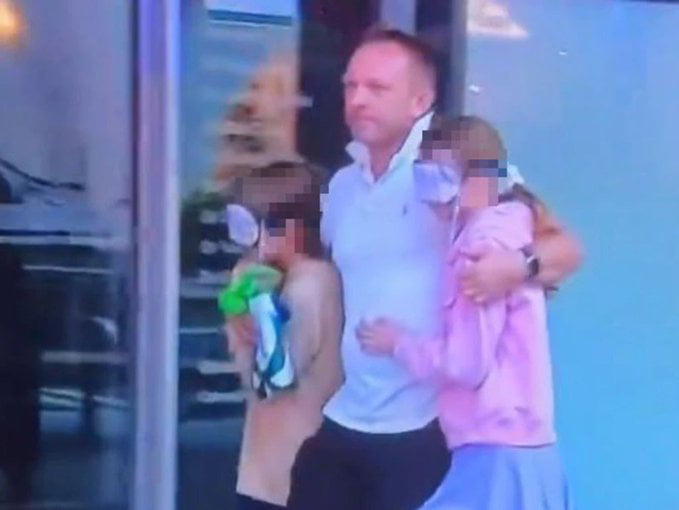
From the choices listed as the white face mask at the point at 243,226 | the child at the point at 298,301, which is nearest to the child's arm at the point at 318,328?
the child at the point at 298,301

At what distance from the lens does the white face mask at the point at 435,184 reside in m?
3.36

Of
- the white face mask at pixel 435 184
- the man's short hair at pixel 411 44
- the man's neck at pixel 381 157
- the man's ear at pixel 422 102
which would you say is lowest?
the white face mask at pixel 435 184

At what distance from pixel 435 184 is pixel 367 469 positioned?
517 mm

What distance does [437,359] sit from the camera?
3352mm

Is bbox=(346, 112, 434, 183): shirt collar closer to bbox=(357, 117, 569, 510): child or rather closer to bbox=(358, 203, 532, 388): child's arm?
bbox=(357, 117, 569, 510): child

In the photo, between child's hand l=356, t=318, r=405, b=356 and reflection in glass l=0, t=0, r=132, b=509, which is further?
reflection in glass l=0, t=0, r=132, b=509

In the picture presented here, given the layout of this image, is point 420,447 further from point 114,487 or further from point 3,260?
point 3,260

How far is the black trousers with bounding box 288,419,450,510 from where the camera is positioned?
133 inches

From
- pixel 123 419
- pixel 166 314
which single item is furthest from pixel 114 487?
pixel 166 314

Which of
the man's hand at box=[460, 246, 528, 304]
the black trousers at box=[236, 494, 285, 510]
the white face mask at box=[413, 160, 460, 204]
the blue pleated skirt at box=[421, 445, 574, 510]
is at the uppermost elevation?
the white face mask at box=[413, 160, 460, 204]

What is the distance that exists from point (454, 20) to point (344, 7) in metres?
0.20

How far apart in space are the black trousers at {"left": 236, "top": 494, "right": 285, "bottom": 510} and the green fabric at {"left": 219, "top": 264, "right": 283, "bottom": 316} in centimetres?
34

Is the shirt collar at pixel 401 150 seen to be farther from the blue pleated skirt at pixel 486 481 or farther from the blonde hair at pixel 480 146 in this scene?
the blue pleated skirt at pixel 486 481

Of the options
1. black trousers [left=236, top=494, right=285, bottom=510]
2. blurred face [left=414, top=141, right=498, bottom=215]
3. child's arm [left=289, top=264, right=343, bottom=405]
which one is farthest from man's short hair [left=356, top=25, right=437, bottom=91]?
black trousers [left=236, top=494, right=285, bottom=510]
